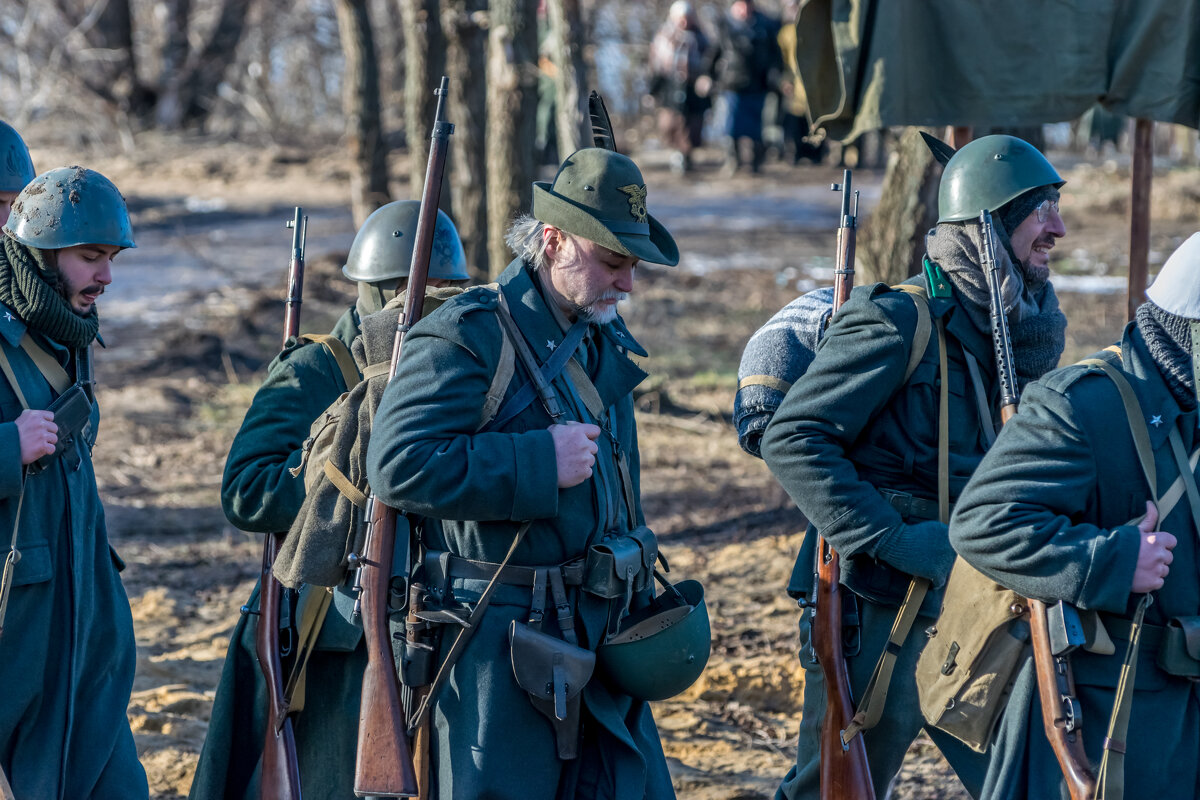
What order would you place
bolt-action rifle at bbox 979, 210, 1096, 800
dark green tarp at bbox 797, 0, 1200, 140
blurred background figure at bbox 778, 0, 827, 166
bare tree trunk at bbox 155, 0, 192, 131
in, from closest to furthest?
bolt-action rifle at bbox 979, 210, 1096, 800 → dark green tarp at bbox 797, 0, 1200, 140 → blurred background figure at bbox 778, 0, 827, 166 → bare tree trunk at bbox 155, 0, 192, 131

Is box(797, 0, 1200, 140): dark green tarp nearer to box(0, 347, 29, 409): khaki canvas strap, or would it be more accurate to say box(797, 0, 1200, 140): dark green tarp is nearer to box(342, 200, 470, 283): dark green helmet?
box(342, 200, 470, 283): dark green helmet

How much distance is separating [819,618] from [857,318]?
87 cm

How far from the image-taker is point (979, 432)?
393 centimetres

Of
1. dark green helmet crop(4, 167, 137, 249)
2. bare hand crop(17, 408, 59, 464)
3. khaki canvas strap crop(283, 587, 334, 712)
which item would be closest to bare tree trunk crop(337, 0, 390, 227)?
dark green helmet crop(4, 167, 137, 249)

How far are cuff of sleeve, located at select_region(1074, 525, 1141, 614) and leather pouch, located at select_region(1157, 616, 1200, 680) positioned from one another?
13 cm

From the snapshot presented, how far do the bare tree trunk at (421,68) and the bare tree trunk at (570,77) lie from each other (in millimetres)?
2413

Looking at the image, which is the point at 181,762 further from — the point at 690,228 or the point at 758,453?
the point at 690,228

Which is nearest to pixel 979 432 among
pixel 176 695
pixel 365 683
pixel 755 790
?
pixel 365 683

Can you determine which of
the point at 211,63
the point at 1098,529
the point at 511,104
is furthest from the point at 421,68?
the point at 211,63

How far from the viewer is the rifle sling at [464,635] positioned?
11.5 ft

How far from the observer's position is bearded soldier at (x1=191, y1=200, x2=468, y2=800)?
4277 mm

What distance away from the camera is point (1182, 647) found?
310 cm

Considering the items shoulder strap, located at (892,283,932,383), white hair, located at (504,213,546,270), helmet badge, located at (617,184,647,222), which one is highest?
helmet badge, located at (617,184,647,222)

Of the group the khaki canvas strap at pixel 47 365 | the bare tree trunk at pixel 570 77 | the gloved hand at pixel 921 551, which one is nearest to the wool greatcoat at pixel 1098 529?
the gloved hand at pixel 921 551
